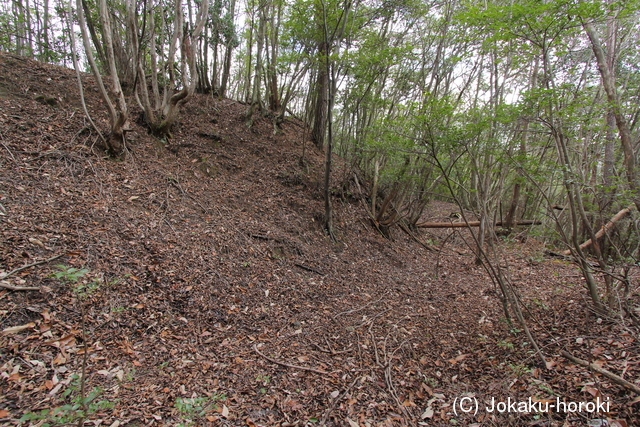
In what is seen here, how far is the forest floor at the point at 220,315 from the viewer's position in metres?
2.42

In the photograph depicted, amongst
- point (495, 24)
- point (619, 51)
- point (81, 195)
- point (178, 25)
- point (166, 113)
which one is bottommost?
point (81, 195)

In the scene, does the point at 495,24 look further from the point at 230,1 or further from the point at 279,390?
the point at 230,1

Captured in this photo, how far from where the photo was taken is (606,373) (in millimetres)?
2355

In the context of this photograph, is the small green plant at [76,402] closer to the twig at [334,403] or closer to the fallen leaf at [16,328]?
the fallen leaf at [16,328]

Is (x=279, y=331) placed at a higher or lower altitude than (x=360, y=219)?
lower

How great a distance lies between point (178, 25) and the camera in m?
5.19

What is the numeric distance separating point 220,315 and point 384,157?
22.5 feet

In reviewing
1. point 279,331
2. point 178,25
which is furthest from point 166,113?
point 279,331

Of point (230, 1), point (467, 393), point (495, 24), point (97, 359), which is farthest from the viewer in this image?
point (230, 1)

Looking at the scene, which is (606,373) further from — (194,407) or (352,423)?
(194,407)

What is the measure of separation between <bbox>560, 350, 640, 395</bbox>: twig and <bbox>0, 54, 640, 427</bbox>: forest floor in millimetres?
57

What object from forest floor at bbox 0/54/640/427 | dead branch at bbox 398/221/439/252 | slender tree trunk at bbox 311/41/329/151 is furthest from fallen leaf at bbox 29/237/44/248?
dead branch at bbox 398/221/439/252

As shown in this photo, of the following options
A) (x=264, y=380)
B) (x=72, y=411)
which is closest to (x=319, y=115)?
(x=264, y=380)

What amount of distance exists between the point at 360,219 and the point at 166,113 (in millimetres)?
5668
